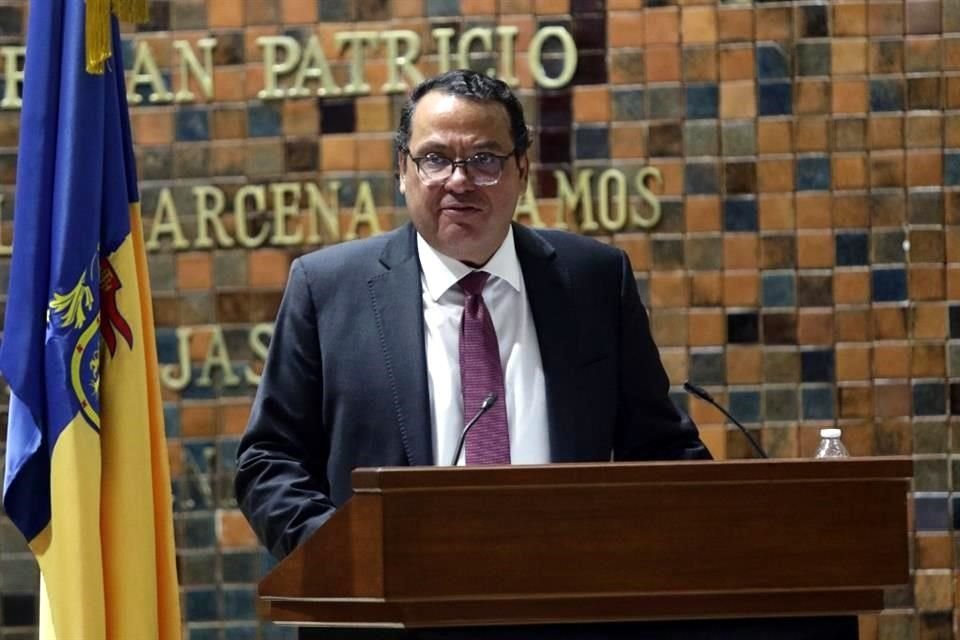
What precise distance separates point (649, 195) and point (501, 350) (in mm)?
1562

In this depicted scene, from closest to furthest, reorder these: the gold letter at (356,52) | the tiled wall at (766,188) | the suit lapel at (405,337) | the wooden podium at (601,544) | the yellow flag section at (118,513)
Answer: the wooden podium at (601,544) → the suit lapel at (405,337) → the yellow flag section at (118,513) → the tiled wall at (766,188) → the gold letter at (356,52)

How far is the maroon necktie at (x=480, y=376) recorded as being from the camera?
3205mm

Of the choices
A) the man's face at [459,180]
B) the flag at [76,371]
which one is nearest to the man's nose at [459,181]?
the man's face at [459,180]

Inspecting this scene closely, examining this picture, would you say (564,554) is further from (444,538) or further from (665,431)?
(665,431)

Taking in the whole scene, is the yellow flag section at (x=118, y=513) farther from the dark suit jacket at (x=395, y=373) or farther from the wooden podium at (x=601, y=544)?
the wooden podium at (x=601, y=544)

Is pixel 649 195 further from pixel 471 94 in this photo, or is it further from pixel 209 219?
pixel 471 94

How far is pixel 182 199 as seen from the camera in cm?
→ 491

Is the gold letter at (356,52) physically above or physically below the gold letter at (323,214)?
above

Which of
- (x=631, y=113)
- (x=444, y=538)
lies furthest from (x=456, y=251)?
(x=631, y=113)

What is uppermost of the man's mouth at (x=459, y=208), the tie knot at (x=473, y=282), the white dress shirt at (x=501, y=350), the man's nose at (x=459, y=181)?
the man's nose at (x=459, y=181)

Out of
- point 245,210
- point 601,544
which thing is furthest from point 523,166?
point 245,210

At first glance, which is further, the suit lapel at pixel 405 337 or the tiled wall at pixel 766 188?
the tiled wall at pixel 766 188

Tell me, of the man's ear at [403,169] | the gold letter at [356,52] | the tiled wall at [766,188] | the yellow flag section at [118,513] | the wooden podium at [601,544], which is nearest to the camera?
the wooden podium at [601,544]

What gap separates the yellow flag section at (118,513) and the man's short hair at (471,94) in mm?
735
